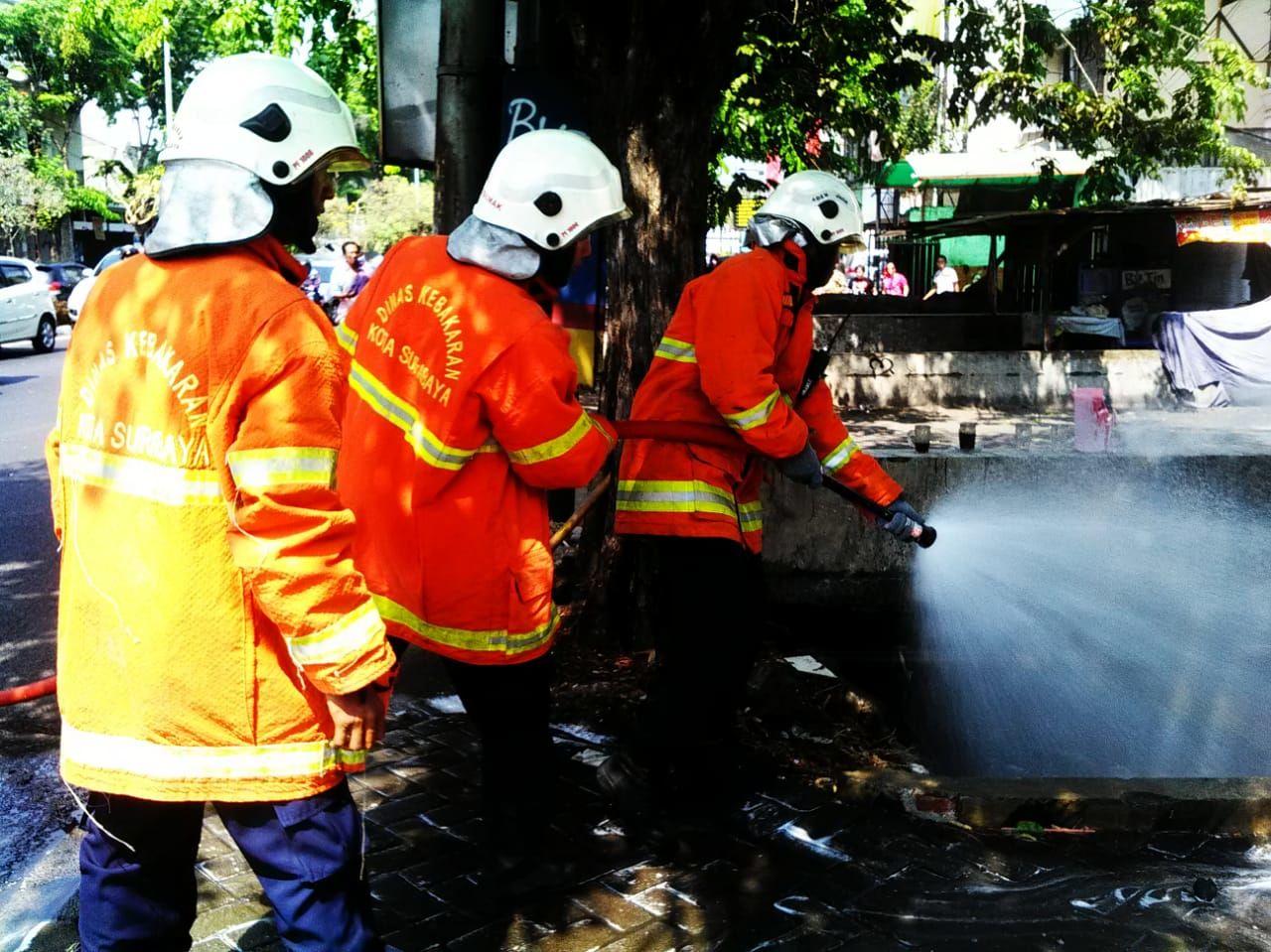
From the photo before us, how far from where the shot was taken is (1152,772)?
505 centimetres

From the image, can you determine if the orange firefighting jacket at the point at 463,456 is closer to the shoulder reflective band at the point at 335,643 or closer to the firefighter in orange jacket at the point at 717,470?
the firefighter in orange jacket at the point at 717,470

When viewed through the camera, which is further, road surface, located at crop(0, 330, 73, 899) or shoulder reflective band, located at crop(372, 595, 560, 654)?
road surface, located at crop(0, 330, 73, 899)

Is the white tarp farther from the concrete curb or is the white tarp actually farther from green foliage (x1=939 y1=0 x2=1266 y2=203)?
the concrete curb

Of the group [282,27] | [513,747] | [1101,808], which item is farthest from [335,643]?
[282,27]

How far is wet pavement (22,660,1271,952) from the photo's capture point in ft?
10.4

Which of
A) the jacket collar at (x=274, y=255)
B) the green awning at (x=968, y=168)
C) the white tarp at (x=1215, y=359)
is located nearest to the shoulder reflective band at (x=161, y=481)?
the jacket collar at (x=274, y=255)

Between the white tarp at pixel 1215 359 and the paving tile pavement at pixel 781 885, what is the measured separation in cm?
1137

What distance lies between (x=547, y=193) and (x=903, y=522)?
5.64ft

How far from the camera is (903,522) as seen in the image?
4086 millimetres

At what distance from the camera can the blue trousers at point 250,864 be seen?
2.15 metres

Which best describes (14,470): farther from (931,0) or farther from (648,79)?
(931,0)

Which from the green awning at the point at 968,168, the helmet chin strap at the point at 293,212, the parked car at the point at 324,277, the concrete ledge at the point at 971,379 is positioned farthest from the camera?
the green awning at the point at 968,168

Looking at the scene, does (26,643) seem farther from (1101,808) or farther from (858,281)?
(858,281)

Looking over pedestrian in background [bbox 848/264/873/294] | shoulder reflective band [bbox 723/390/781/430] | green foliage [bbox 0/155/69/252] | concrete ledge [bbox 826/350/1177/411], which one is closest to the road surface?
shoulder reflective band [bbox 723/390/781/430]
